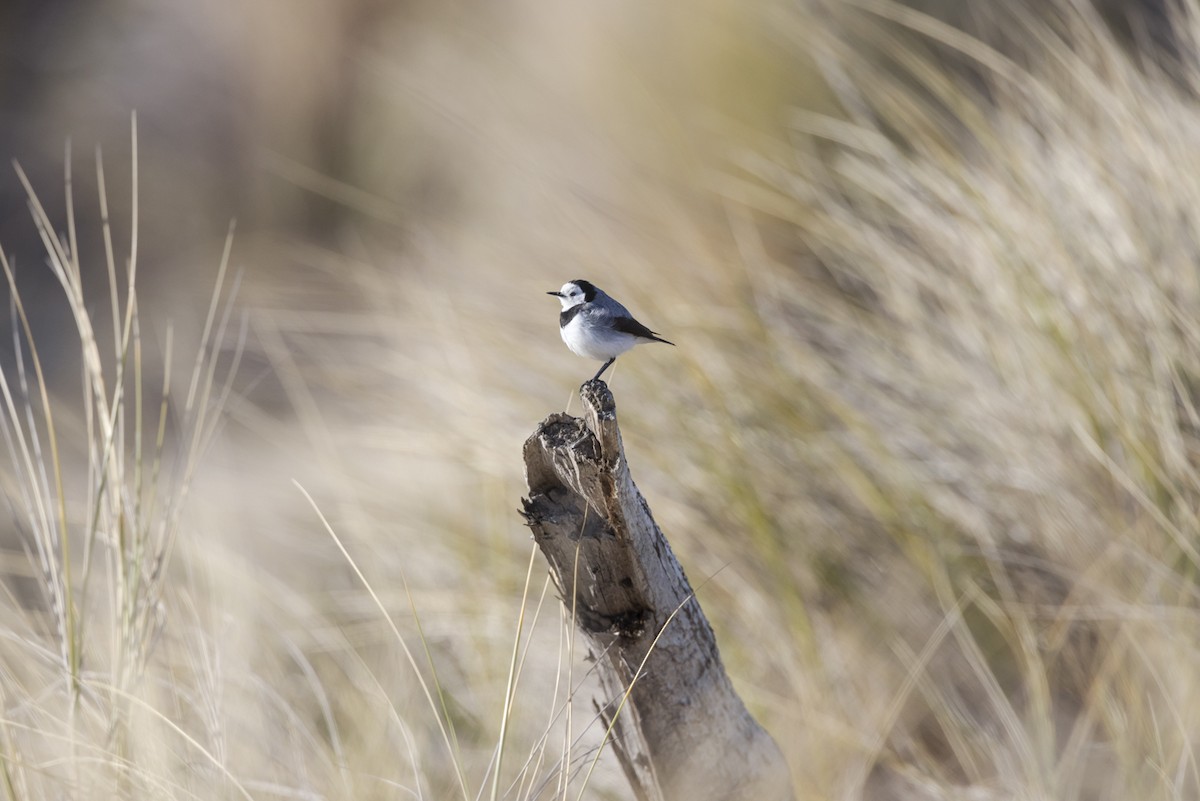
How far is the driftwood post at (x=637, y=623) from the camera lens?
3.98 ft

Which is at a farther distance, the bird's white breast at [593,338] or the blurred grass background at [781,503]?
the blurred grass background at [781,503]

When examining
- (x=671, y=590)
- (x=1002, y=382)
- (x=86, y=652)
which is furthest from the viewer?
(x=1002, y=382)

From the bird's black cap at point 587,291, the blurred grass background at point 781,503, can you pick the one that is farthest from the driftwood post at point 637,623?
the bird's black cap at point 587,291

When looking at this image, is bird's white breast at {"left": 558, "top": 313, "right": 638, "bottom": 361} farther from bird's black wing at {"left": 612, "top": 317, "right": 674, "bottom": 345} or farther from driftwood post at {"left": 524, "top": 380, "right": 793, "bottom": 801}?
driftwood post at {"left": 524, "top": 380, "right": 793, "bottom": 801}

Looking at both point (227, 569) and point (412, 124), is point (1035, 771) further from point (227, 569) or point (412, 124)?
point (412, 124)

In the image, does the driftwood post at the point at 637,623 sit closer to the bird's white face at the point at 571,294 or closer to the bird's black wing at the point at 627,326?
the bird's black wing at the point at 627,326

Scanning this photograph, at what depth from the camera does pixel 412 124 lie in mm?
7383

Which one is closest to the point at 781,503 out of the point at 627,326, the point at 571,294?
the point at 571,294

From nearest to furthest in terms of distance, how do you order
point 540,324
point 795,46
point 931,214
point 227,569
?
point 931,214
point 227,569
point 540,324
point 795,46

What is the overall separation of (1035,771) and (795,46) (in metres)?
3.31

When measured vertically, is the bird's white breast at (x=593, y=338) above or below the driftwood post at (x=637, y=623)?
above

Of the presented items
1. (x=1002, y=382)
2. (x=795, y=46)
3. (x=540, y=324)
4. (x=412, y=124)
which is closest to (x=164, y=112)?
(x=412, y=124)

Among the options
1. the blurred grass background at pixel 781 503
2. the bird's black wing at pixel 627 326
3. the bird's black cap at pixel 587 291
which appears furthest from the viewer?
the blurred grass background at pixel 781 503

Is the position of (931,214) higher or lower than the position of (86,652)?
higher
